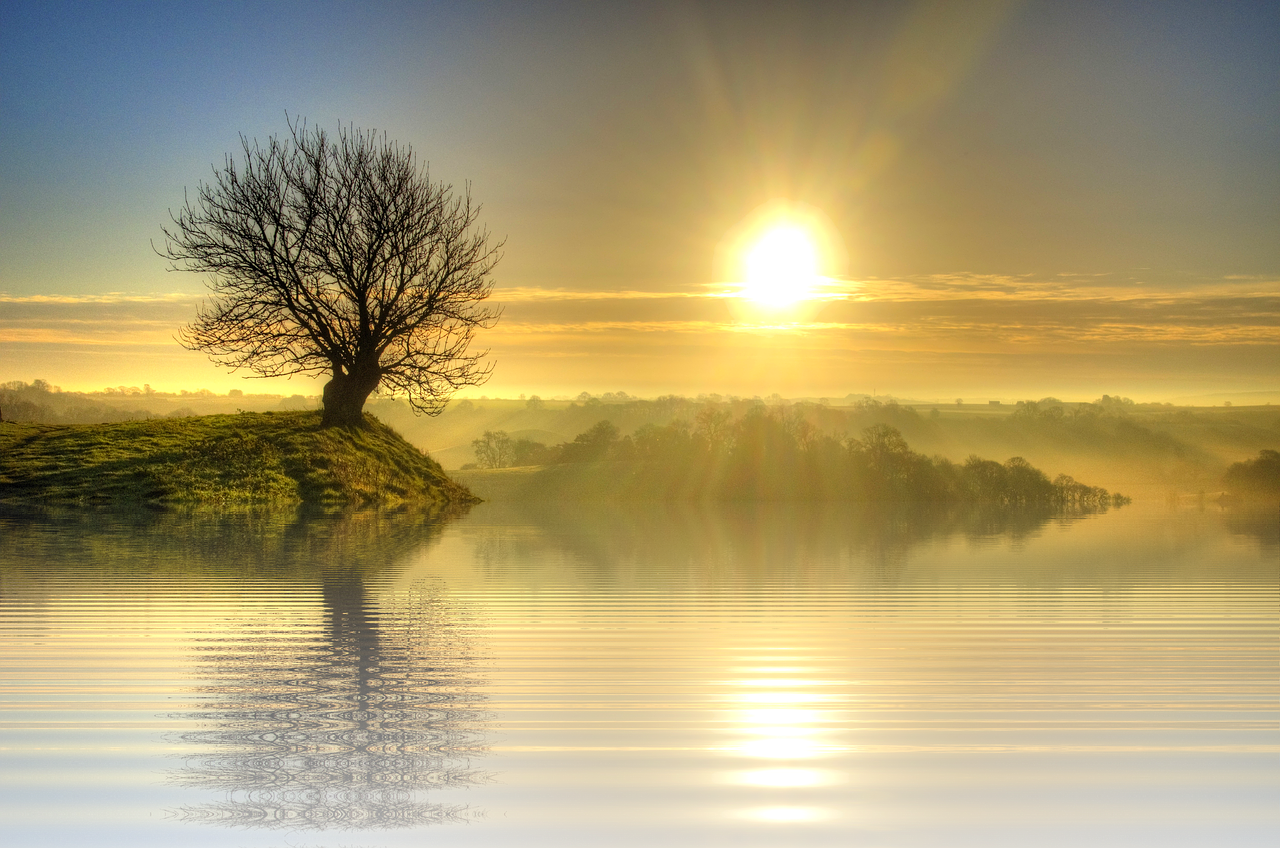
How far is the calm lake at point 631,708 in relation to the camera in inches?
165

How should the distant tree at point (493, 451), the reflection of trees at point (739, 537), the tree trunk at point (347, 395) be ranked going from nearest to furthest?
the reflection of trees at point (739, 537) → the tree trunk at point (347, 395) → the distant tree at point (493, 451)

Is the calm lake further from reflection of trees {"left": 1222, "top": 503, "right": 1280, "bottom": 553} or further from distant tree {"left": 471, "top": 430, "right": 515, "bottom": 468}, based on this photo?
distant tree {"left": 471, "top": 430, "right": 515, "bottom": 468}

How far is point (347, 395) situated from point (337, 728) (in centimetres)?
3121

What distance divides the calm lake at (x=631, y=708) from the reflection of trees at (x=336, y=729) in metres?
0.02

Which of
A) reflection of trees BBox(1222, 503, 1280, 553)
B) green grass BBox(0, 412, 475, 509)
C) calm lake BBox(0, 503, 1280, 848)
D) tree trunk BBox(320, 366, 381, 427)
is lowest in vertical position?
reflection of trees BBox(1222, 503, 1280, 553)

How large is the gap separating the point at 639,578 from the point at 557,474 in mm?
27959

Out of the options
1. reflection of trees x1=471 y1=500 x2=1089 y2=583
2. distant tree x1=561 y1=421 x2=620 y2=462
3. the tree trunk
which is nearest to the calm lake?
reflection of trees x1=471 y1=500 x2=1089 y2=583

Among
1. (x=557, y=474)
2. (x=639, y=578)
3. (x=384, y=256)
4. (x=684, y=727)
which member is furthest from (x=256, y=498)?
(x=684, y=727)

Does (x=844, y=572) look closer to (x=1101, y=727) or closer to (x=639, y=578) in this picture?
(x=639, y=578)

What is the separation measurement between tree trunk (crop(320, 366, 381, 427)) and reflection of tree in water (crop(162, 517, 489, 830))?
27.6 m

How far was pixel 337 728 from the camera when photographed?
5.37 metres

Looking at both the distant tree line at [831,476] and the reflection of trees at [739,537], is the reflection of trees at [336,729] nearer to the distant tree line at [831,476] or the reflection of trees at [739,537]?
the reflection of trees at [739,537]

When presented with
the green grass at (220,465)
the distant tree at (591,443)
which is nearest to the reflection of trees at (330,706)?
the green grass at (220,465)

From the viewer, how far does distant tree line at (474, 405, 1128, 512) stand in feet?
116
